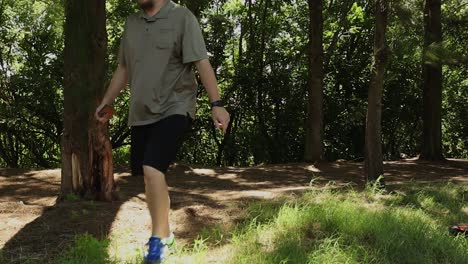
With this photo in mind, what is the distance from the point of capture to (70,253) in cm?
332

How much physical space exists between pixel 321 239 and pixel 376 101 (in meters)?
3.92

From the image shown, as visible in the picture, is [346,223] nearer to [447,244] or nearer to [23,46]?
[447,244]

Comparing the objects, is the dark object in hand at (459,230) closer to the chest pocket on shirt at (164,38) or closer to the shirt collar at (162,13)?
the chest pocket on shirt at (164,38)

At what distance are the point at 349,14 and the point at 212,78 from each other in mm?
12628

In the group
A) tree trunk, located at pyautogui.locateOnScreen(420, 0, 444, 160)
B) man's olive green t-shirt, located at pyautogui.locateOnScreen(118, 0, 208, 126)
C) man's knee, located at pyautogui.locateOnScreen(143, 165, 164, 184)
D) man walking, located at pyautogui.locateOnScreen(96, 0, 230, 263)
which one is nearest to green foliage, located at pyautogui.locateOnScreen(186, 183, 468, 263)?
man walking, located at pyautogui.locateOnScreen(96, 0, 230, 263)

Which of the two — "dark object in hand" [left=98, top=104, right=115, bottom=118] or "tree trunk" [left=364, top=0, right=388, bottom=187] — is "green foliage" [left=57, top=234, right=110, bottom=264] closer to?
"dark object in hand" [left=98, top=104, right=115, bottom=118]

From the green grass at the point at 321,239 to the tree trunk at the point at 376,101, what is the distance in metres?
2.24

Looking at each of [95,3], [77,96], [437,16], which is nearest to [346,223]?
[77,96]

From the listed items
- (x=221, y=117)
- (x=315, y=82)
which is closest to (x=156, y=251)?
(x=221, y=117)

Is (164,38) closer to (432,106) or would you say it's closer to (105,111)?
(105,111)

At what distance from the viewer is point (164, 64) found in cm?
325

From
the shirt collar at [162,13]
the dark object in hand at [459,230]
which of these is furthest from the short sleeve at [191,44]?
the dark object in hand at [459,230]

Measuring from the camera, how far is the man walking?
314 centimetres

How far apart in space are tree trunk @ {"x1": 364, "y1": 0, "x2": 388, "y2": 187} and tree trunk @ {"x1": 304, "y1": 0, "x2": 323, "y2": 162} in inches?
184
